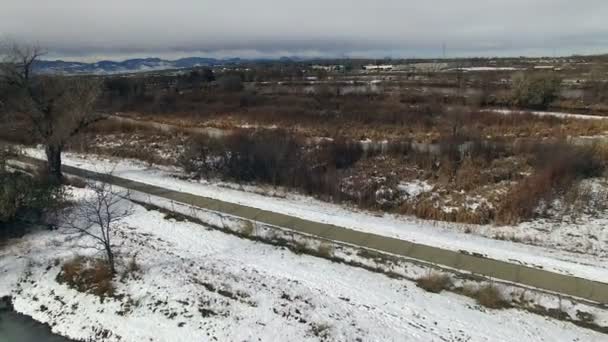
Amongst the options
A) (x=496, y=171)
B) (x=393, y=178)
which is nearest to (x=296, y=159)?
(x=393, y=178)

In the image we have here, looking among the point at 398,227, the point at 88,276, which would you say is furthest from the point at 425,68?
the point at 88,276

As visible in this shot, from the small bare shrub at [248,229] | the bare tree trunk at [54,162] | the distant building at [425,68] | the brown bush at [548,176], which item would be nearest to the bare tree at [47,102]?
the bare tree trunk at [54,162]

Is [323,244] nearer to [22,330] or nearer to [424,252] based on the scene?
[424,252]

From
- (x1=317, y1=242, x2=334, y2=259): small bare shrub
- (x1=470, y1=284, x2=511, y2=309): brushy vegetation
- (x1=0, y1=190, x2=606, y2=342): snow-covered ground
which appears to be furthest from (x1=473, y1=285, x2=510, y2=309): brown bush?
(x1=317, y1=242, x2=334, y2=259): small bare shrub

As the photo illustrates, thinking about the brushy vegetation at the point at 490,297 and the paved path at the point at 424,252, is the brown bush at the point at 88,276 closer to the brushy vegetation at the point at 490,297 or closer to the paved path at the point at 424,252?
the paved path at the point at 424,252

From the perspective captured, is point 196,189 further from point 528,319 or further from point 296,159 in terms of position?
point 528,319

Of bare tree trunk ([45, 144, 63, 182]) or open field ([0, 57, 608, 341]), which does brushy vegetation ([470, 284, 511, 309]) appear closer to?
open field ([0, 57, 608, 341])
